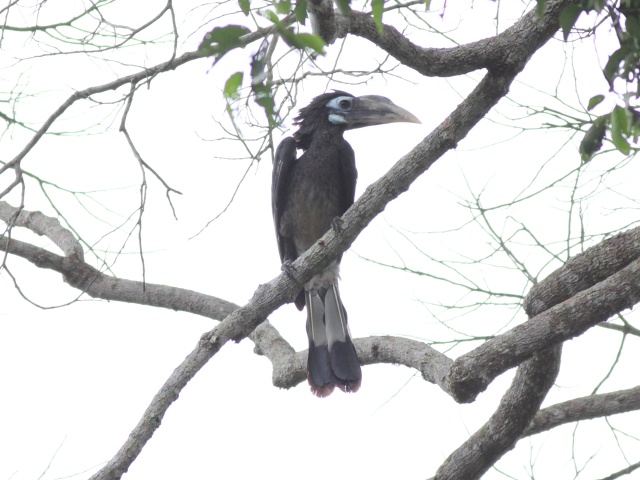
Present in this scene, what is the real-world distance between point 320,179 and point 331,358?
1080 millimetres

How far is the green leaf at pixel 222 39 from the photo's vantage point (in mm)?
1481

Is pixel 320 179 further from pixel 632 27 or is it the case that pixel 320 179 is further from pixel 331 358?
pixel 632 27

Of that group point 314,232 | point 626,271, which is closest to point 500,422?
point 626,271

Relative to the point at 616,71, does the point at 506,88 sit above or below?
above

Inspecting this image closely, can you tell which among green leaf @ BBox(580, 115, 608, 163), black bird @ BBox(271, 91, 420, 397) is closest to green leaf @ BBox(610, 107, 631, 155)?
green leaf @ BBox(580, 115, 608, 163)

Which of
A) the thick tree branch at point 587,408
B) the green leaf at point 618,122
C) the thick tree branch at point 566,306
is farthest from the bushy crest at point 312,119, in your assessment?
the green leaf at point 618,122

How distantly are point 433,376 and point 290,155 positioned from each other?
2.07m

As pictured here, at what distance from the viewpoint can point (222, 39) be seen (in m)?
1.49

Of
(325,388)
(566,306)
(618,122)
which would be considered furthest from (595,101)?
(325,388)

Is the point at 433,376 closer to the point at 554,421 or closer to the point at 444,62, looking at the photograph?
the point at 554,421

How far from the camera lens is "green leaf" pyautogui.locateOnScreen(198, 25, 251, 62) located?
1.48m

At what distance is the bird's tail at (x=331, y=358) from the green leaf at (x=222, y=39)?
2.81 metres

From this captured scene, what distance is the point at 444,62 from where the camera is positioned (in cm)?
302

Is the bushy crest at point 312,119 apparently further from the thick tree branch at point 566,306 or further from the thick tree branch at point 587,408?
the thick tree branch at point 566,306
